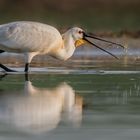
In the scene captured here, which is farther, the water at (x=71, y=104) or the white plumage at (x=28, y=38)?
the white plumage at (x=28, y=38)

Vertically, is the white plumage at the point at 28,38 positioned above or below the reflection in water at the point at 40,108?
above

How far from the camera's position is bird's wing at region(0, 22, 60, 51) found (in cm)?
1574

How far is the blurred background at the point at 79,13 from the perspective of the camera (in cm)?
3009

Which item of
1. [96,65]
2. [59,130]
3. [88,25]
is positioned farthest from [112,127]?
[88,25]

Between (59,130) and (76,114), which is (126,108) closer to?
(76,114)

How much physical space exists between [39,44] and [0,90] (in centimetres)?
365

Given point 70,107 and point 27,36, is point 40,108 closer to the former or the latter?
point 70,107

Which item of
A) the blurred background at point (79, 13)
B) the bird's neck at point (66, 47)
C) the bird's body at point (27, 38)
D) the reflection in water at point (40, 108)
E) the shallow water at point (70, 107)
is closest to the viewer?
the shallow water at point (70, 107)

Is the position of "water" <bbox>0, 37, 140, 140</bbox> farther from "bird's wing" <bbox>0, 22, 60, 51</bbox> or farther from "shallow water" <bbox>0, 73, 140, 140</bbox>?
"bird's wing" <bbox>0, 22, 60, 51</bbox>

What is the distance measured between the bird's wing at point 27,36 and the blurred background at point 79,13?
1282 centimetres

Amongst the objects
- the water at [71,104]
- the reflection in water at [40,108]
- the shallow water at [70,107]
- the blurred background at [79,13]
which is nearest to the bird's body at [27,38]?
the water at [71,104]

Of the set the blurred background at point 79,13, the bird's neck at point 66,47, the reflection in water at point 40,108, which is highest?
the blurred background at point 79,13

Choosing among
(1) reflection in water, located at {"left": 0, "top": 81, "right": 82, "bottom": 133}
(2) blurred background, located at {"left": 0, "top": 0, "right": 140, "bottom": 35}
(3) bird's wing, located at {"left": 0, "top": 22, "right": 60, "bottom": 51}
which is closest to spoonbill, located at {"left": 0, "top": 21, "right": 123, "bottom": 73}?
(3) bird's wing, located at {"left": 0, "top": 22, "right": 60, "bottom": 51}

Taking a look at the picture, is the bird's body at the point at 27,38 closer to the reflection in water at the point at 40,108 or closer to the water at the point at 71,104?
the water at the point at 71,104
